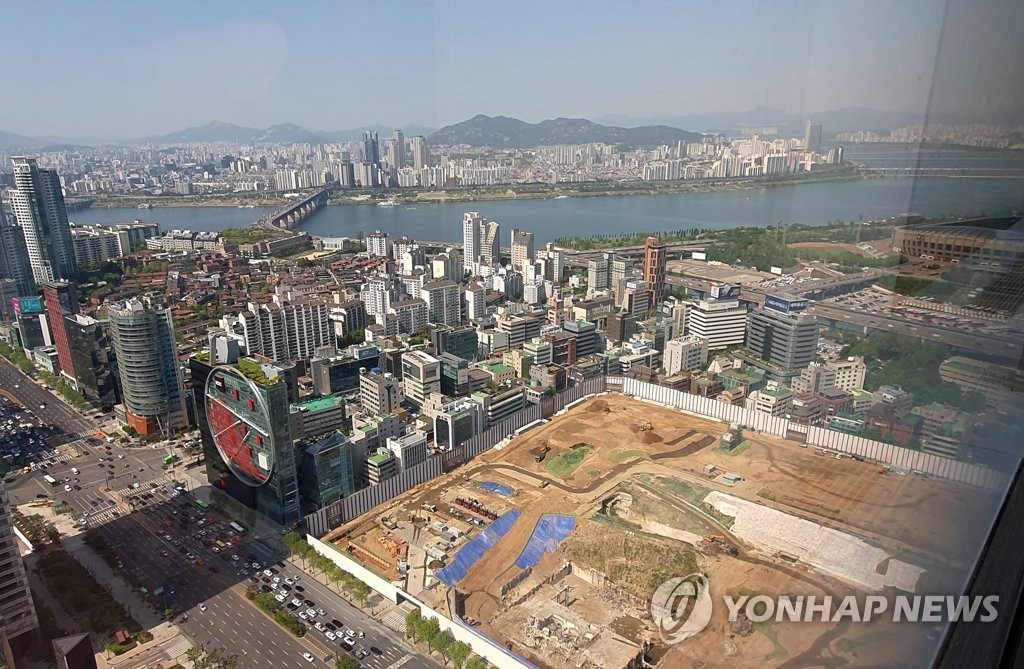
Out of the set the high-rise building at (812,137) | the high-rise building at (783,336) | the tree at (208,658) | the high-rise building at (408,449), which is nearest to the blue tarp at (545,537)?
the high-rise building at (408,449)

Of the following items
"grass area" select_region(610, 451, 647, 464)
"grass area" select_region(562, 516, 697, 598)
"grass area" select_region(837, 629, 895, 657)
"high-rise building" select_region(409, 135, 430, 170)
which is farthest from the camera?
"high-rise building" select_region(409, 135, 430, 170)

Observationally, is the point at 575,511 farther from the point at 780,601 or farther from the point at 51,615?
the point at 780,601

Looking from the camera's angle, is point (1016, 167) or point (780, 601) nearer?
point (780, 601)

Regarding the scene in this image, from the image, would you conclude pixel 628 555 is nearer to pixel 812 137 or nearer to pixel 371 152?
pixel 812 137

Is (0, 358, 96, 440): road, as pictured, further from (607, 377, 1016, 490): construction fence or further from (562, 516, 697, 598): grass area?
(607, 377, 1016, 490): construction fence

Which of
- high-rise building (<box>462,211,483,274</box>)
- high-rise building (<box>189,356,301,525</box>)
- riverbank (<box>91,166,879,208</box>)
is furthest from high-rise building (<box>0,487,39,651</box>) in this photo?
riverbank (<box>91,166,879,208</box>)

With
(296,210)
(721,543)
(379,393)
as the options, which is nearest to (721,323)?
(379,393)

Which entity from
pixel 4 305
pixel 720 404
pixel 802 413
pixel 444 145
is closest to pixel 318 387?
pixel 720 404

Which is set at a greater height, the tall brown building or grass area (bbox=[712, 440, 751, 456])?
the tall brown building
